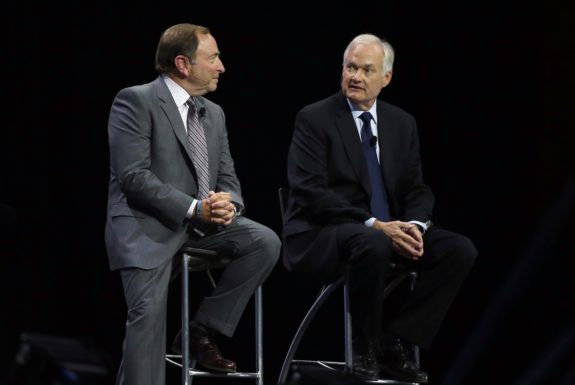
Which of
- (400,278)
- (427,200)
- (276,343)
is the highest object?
(427,200)

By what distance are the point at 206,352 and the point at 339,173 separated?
0.80m

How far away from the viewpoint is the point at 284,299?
4.90 meters

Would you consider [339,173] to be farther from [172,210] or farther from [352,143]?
[172,210]

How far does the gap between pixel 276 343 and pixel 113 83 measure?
4.61 feet

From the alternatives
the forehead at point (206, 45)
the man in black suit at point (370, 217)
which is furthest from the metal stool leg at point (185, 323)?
the forehead at point (206, 45)

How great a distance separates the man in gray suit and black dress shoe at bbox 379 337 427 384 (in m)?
0.52

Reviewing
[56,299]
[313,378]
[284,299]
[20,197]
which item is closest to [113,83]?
[20,197]

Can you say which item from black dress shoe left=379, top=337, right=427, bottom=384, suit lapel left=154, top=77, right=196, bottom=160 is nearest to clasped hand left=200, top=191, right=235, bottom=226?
suit lapel left=154, top=77, right=196, bottom=160

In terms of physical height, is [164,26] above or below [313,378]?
above

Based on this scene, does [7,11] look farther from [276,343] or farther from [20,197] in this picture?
[276,343]

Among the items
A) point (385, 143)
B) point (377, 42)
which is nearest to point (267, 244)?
point (385, 143)

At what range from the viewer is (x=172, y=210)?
3611mm


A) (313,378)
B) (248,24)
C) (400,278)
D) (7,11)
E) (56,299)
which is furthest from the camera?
(248,24)

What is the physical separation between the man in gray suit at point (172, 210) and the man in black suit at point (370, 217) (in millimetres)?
232
